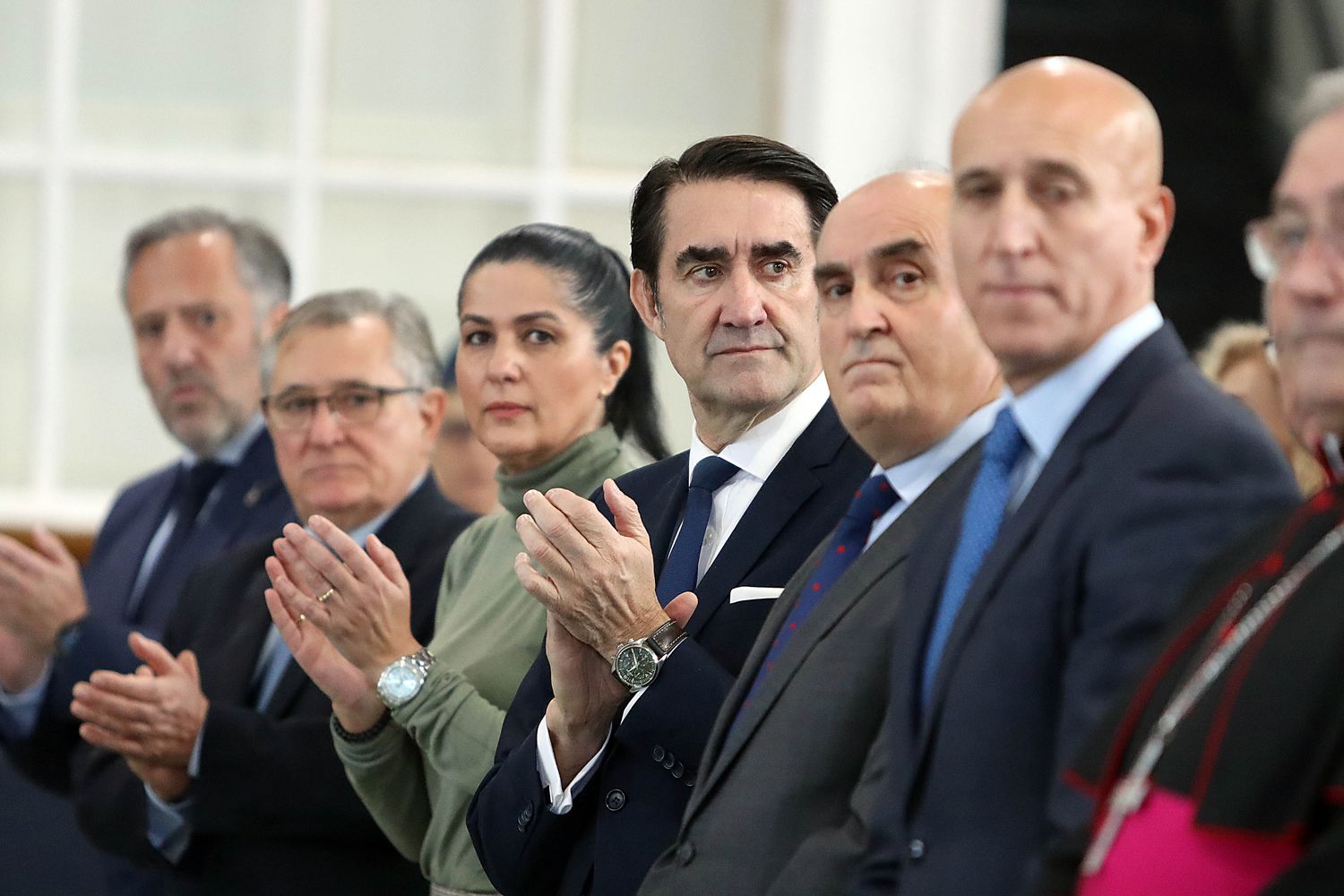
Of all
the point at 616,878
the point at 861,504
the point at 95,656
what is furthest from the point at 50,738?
the point at 861,504

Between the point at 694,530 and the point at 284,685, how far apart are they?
42.8 inches

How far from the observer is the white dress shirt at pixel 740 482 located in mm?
2428

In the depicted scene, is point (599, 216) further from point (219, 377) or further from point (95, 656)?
point (95, 656)

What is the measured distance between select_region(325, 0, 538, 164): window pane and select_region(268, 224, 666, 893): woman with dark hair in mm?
2244

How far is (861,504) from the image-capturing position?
2.11 m

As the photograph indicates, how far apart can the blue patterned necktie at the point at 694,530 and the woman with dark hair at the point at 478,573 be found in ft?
1.28

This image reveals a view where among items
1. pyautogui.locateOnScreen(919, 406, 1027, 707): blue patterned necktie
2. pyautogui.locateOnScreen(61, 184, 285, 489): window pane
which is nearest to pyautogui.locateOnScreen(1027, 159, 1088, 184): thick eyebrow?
pyautogui.locateOnScreen(919, 406, 1027, 707): blue patterned necktie

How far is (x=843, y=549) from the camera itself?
2.11m

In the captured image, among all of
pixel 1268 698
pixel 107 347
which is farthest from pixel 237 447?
pixel 1268 698

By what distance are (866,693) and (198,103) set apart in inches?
151

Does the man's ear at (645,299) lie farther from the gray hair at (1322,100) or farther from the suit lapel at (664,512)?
the gray hair at (1322,100)

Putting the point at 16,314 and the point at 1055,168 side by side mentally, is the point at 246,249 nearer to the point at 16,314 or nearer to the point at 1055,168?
the point at 16,314

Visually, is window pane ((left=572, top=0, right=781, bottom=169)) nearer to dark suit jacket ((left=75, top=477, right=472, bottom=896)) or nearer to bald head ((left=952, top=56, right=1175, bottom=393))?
dark suit jacket ((left=75, top=477, right=472, bottom=896))

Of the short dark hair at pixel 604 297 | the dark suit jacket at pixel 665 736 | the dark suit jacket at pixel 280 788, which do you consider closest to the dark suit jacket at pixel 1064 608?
the dark suit jacket at pixel 665 736
